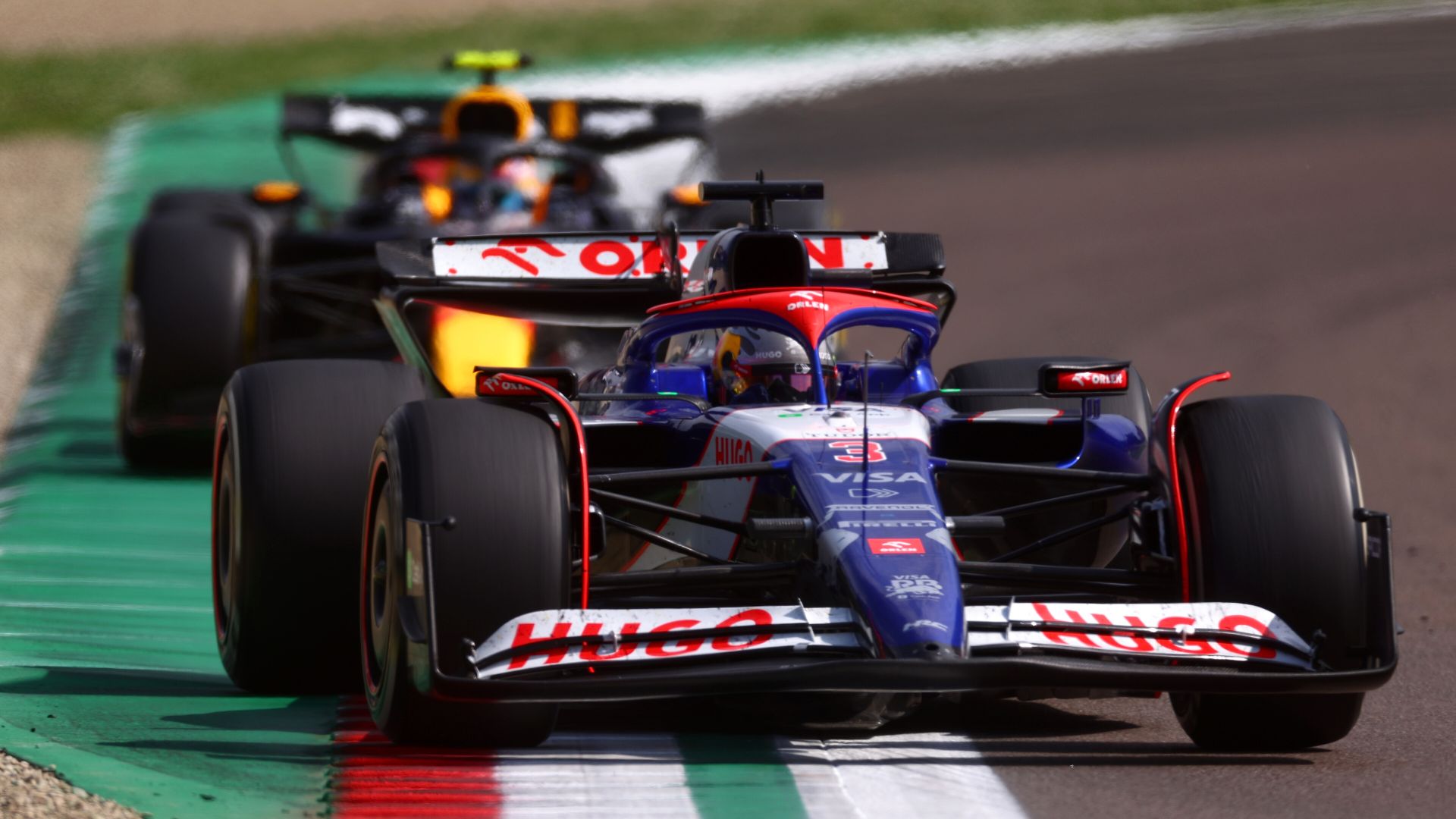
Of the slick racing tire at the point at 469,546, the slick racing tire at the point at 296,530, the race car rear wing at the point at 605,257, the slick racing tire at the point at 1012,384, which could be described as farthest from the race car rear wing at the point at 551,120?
the slick racing tire at the point at 469,546

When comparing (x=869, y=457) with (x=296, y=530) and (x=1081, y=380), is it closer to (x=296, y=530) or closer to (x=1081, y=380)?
(x=1081, y=380)

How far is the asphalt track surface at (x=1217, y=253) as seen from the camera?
630cm

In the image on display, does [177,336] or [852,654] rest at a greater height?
[852,654]

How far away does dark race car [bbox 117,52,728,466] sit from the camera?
13.6 m

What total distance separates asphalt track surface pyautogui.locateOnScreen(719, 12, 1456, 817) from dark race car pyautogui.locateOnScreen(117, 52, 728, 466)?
304cm

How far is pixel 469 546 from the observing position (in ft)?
19.3

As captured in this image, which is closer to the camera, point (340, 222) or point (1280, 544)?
point (1280, 544)

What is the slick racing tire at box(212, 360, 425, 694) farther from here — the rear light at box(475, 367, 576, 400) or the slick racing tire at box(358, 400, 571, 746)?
the slick racing tire at box(358, 400, 571, 746)

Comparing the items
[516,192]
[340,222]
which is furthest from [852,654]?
[340,222]

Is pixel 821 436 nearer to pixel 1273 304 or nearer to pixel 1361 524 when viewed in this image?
pixel 1361 524

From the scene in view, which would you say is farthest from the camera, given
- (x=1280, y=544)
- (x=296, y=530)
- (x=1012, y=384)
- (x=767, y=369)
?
(x=1012, y=384)

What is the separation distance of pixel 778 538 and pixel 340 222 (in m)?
10.6

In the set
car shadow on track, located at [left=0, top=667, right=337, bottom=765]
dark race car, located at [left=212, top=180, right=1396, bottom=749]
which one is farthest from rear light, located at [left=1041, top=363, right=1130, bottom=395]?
car shadow on track, located at [left=0, top=667, right=337, bottom=765]

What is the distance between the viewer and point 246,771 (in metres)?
5.94
